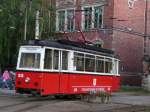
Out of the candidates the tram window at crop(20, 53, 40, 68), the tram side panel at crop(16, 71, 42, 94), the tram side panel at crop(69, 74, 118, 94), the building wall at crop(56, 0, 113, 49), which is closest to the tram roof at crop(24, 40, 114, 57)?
the tram window at crop(20, 53, 40, 68)

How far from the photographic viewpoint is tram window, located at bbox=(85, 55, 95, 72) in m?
29.5

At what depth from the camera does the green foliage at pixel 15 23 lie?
141 feet

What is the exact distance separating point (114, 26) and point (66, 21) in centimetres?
620

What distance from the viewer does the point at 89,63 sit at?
29766 mm

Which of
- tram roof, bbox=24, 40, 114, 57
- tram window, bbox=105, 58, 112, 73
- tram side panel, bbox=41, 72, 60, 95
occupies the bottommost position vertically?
tram side panel, bbox=41, 72, 60, 95

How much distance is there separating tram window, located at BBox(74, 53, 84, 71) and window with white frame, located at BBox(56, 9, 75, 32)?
23.1 m

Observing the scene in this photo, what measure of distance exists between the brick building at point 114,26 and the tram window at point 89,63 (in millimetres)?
17550

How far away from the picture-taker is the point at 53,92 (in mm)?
26672

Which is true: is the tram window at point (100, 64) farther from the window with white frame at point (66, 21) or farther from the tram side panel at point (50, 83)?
the window with white frame at point (66, 21)

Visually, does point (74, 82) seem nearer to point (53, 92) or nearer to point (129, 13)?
point (53, 92)

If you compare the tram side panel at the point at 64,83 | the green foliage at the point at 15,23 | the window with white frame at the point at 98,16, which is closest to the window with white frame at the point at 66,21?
the window with white frame at the point at 98,16

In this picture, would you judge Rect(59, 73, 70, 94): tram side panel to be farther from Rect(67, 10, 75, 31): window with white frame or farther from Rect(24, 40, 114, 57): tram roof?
Rect(67, 10, 75, 31): window with white frame

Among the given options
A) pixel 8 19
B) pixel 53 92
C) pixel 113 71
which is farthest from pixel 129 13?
pixel 53 92

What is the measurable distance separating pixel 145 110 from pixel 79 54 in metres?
6.40
